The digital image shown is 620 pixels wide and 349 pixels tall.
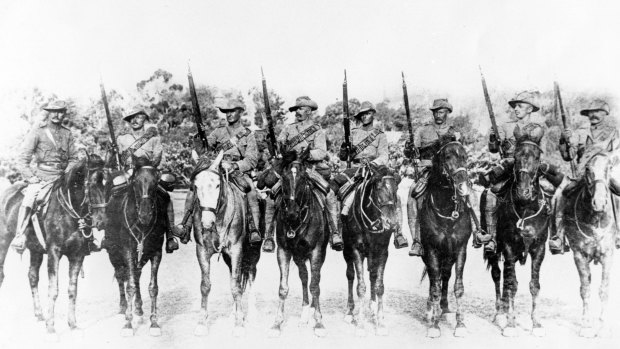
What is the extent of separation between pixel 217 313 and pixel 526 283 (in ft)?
18.6

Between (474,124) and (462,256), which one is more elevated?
(474,124)

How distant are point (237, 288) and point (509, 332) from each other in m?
4.28

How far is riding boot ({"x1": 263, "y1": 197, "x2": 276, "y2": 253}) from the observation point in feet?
30.4

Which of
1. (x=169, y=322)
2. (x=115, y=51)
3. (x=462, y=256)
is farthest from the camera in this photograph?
(x=115, y=51)

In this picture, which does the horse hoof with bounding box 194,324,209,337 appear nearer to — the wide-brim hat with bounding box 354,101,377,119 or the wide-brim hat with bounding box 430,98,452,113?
the wide-brim hat with bounding box 354,101,377,119

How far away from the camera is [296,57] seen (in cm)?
1116

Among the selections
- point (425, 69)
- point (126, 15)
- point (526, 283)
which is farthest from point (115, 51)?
point (526, 283)

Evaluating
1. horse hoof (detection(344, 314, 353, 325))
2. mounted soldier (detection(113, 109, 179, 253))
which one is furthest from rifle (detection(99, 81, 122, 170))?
horse hoof (detection(344, 314, 353, 325))

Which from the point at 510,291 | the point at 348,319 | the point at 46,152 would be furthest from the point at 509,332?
the point at 46,152

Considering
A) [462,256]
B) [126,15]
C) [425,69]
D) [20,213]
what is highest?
A: [126,15]

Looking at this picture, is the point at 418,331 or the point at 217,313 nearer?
the point at 418,331

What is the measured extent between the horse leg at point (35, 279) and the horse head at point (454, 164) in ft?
21.6

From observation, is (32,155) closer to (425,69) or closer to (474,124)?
(425,69)

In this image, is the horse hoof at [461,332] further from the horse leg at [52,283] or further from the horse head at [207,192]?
the horse leg at [52,283]
